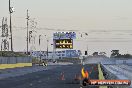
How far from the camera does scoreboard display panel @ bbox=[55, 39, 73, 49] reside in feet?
377

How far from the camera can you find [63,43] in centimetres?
11875

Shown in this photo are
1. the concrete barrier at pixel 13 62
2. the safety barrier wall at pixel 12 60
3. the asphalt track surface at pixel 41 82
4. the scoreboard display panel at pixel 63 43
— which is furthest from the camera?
the scoreboard display panel at pixel 63 43

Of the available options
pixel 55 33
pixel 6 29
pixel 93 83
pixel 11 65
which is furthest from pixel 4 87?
pixel 6 29

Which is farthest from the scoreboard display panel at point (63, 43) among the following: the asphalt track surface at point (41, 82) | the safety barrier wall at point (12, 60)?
the asphalt track surface at point (41, 82)

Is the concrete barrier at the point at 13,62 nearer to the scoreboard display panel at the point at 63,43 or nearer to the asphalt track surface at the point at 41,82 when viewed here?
the scoreboard display panel at the point at 63,43

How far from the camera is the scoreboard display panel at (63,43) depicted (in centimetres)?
11488

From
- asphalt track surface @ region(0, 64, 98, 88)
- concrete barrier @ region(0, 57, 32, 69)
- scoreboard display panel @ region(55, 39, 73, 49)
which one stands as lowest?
asphalt track surface @ region(0, 64, 98, 88)

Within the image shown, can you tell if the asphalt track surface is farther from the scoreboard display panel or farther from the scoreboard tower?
the scoreboard tower

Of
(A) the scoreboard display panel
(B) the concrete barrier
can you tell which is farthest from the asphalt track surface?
(A) the scoreboard display panel

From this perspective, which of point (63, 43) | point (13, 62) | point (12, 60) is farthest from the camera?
point (63, 43)

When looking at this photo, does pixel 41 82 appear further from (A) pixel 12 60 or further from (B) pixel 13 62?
(B) pixel 13 62

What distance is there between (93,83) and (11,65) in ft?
262

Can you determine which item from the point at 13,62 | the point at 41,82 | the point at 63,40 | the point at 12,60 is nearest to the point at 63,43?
the point at 63,40

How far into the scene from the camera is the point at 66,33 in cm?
12531
